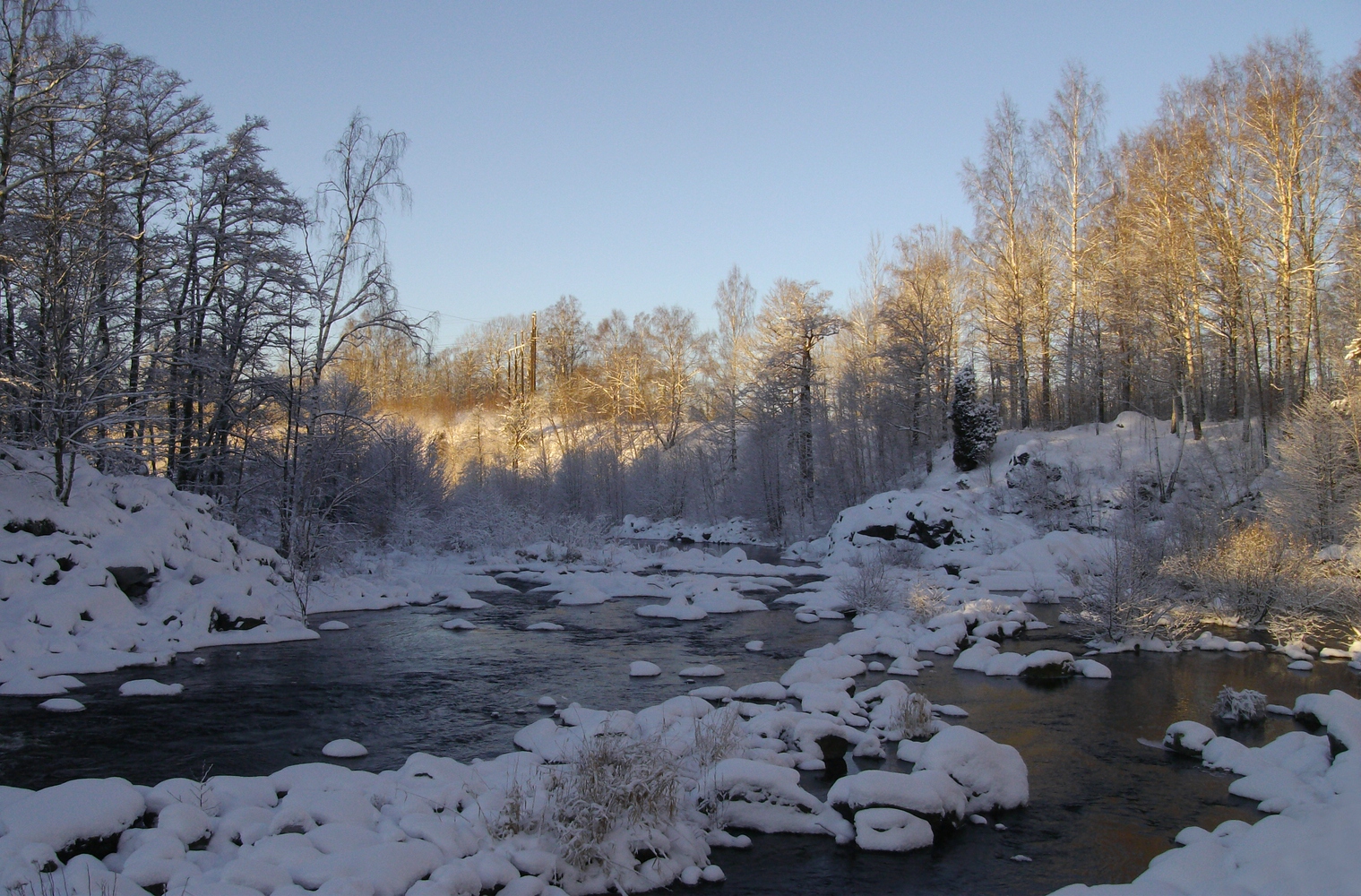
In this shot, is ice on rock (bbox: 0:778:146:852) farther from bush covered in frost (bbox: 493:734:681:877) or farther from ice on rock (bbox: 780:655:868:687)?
ice on rock (bbox: 780:655:868:687)

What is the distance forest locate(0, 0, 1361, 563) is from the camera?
14805 millimetres

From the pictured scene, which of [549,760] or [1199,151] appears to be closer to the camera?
[549,760]

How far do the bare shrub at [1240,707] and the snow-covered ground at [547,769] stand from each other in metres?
0.41

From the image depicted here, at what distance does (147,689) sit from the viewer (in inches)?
390

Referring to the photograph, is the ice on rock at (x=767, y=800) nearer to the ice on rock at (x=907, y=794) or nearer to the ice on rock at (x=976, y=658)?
the ice on rock at (x=907, y=794)

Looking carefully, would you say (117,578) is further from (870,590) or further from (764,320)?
(764,320)

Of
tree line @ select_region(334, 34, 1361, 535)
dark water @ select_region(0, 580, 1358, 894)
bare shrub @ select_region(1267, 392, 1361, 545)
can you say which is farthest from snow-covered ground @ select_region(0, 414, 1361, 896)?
tree line @ select_region(334, 34, 1361, 535)

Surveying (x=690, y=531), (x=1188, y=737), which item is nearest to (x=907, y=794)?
(x=1188, y=737)

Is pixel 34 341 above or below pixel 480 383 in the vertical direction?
below

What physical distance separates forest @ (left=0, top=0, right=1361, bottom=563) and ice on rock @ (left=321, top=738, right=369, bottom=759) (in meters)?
8.21

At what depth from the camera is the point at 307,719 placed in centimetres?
905

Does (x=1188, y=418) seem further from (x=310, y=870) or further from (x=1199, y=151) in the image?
(x=310, y=870)

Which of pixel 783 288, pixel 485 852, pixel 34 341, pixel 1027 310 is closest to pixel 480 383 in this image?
pixel 783 288

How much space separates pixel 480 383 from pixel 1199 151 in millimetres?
52214
